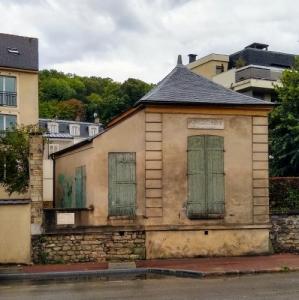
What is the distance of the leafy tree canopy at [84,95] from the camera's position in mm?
63697

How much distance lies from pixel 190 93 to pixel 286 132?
11316 mm

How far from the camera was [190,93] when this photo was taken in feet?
60.9

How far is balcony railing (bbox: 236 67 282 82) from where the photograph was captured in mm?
51300

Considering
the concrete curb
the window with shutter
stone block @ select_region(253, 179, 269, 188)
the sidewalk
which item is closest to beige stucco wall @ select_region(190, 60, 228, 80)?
stone block @ select_region(253, 179, 269, 188)

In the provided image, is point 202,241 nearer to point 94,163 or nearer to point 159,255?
point 159,255

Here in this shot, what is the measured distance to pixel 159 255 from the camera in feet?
57.7

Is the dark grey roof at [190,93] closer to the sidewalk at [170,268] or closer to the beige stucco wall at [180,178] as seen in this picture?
the beige stucco wall at [180,178]

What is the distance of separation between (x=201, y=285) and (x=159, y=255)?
499 centimetres

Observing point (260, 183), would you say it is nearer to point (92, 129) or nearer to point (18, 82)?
point (18, 82)

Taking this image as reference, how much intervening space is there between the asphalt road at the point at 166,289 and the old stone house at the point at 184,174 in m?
3.59

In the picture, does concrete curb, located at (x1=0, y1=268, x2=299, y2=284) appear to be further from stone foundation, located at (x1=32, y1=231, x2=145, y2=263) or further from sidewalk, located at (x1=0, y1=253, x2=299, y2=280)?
stone foundation, located at (x1=32, y1=231, x2=145, y2=263)

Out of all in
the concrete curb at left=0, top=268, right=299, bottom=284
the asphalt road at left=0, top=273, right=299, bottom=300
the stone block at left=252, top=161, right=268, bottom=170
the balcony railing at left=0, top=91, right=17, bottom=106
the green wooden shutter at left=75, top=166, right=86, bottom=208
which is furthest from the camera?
the balcony railing at left=0, top=91, right=17, bottom=106

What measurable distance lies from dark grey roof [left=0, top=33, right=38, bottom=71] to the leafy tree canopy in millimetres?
22276

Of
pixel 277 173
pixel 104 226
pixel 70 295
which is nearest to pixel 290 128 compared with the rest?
pixel 277 173
